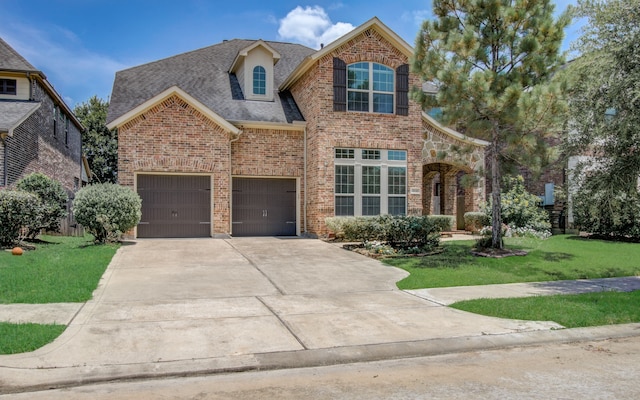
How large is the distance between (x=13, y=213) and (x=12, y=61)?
9332 mm

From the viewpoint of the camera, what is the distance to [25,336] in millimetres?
5953

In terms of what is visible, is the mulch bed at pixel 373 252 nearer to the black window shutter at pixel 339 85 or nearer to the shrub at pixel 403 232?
the shrub at pixel 403 232

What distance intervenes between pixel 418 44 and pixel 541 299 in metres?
8.20

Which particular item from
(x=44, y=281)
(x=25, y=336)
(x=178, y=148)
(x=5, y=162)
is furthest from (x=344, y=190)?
(x=25, y=336)

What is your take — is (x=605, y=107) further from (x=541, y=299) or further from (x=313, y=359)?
(x=313, y=359)

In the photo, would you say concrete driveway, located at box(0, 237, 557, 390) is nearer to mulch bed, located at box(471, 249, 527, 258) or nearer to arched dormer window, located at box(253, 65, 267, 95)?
mulch bed, located at box(471, 249, 527, 258)

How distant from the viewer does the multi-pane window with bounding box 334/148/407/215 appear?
60.3 feet

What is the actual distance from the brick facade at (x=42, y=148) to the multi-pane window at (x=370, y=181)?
1143 cm

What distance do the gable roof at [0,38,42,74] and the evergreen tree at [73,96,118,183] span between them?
16.4 m

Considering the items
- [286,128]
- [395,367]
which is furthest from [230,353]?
[286,128]

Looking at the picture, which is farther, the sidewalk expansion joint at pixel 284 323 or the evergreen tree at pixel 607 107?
the evergreen tree at pixel 607 107

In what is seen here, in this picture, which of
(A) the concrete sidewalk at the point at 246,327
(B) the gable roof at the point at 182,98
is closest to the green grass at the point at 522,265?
(A) the concrete sidewalk at the point at 246,327

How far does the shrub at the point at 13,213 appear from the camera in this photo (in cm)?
1418

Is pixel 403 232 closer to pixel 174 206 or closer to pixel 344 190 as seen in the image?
pixel 344 190
